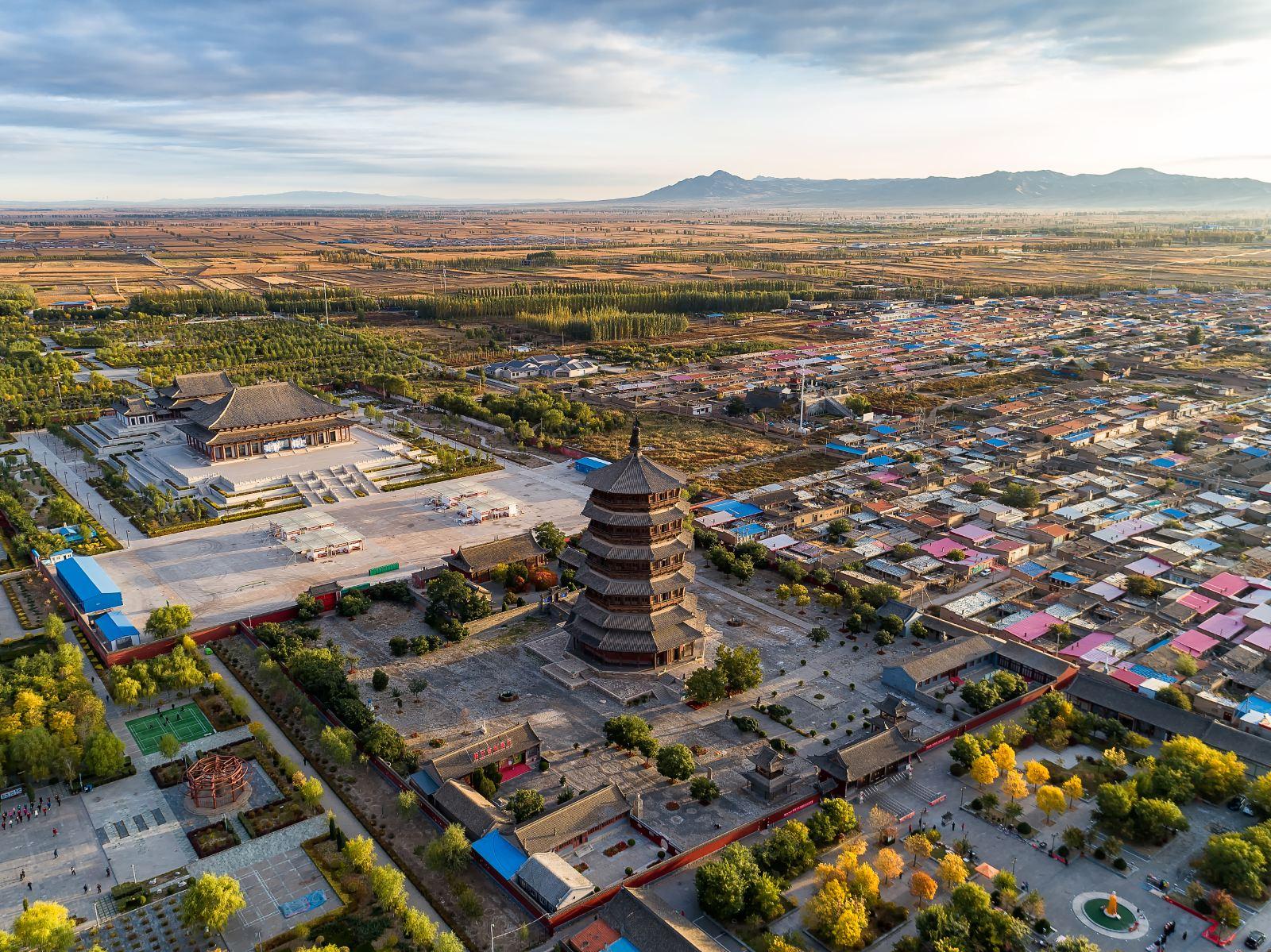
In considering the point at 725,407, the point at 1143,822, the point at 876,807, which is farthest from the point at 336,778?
the point at 725,407

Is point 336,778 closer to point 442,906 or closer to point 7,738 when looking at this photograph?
point 442,906

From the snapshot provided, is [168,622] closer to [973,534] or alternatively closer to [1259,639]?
[973,534]

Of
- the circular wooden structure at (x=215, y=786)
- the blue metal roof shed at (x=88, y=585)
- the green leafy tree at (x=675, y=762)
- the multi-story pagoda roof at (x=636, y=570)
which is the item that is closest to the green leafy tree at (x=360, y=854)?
the circular wooden structure at (x=215, y=786)

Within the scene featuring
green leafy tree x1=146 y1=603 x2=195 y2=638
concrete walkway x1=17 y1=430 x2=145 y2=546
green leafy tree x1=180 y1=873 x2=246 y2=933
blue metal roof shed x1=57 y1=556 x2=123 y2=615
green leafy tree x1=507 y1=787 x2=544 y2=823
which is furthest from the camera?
concrete walkway x1=17 y1=430 x2=145 y2=546

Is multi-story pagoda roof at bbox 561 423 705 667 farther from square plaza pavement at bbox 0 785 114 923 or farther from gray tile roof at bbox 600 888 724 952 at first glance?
square plaza pavement at bbox 0 785 114 923

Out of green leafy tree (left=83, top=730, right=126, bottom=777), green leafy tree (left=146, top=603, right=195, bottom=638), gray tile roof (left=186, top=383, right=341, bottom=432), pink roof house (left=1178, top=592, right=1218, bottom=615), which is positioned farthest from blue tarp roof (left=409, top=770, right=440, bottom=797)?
gray tile roof (left=186, top=383, right=341, bottom=432)
